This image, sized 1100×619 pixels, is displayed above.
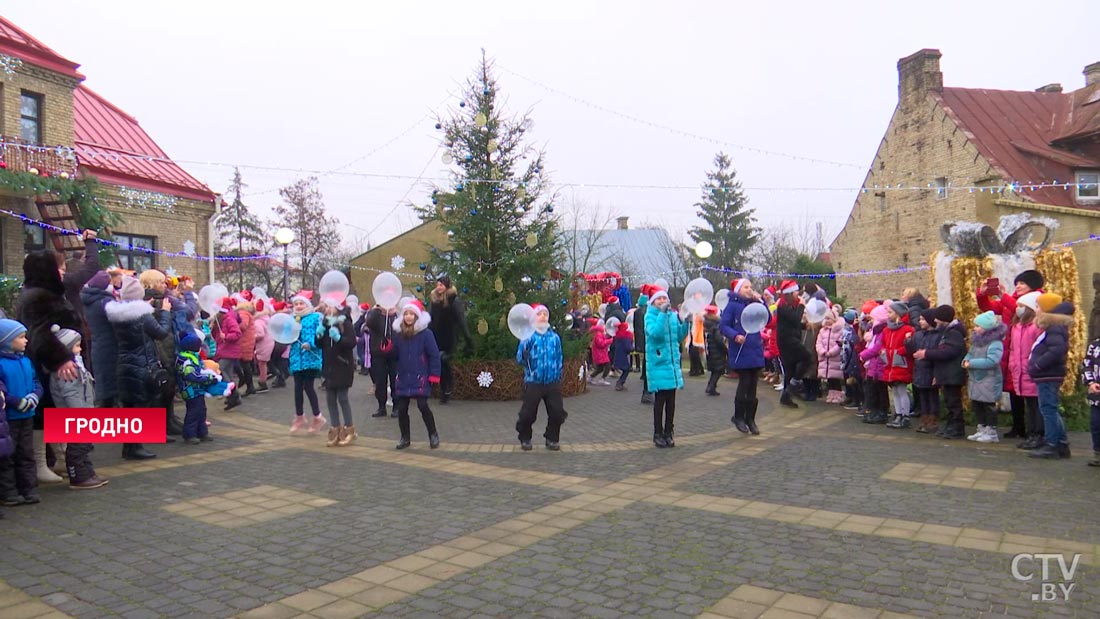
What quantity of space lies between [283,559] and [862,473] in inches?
211

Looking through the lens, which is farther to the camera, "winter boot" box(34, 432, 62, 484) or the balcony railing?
the balcony railing

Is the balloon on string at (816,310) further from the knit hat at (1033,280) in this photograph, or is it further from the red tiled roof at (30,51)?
the red tiled roof at (30,51)

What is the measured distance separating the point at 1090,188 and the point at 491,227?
26512 mm

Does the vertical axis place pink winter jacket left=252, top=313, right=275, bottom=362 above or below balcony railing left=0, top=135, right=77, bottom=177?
below

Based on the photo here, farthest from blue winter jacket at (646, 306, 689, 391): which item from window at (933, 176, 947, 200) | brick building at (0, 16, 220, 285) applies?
window at (933, 176, 947, 200)

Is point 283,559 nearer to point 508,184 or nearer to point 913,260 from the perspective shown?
point 508,184

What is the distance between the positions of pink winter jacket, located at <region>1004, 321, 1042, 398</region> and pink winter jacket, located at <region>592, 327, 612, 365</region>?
27.5ft

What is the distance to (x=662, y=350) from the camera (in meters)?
8.78

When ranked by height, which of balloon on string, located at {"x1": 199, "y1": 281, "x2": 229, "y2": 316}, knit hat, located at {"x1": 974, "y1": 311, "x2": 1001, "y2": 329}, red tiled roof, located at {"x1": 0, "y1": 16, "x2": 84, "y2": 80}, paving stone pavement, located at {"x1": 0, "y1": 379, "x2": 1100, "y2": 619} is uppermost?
red tiled roof, located at {"x1": 0, "y1": 16, "x2": 84, "y2": 80}

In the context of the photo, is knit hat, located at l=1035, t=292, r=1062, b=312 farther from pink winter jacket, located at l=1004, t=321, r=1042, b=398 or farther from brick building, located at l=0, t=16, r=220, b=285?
brick building, located at l=0, t=16, r=220, b=285

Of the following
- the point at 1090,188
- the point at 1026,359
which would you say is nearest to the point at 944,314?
the point at 1026,359

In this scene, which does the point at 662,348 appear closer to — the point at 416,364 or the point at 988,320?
the point at 416,364

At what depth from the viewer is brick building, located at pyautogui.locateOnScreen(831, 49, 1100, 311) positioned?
1126 inches

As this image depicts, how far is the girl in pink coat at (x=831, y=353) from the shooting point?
1236 cm
